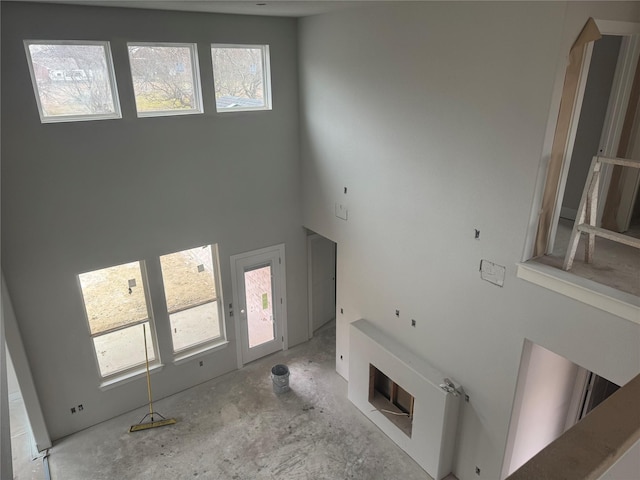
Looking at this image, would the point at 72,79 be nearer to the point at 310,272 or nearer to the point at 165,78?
the point at 165,78

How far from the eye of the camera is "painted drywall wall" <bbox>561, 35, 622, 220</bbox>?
4.29 m

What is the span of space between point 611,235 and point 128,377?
555cm

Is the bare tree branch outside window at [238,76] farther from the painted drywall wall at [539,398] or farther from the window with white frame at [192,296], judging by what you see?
the painted drywall wall at [539,398]

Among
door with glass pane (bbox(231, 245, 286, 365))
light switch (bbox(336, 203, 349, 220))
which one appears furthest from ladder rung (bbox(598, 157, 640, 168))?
door with glass pane (bbox(231, 245, 286, 365))

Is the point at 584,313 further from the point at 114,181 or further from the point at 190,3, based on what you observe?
the point at 114,181

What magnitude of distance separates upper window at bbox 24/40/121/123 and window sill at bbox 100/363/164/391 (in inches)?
127

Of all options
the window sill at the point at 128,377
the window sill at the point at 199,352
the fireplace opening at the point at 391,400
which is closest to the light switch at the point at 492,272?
the fireplace opening at the point at 391,400

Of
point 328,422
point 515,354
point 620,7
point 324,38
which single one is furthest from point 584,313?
point 324,38

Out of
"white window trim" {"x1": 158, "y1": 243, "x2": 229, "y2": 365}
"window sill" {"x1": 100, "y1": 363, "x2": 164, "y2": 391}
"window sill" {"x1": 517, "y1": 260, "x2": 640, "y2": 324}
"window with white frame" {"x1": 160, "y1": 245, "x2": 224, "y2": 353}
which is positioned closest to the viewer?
"window sill" {"x1": 517, "y1": 260, "x2": 640, "y2": 324}

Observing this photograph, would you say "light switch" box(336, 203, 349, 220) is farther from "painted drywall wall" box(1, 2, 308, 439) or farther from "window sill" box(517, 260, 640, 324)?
"window sill" box(517, 260, 640, 324)

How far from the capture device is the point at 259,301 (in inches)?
261

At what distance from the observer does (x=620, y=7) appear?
3291 mm

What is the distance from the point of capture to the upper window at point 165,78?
482 centimetres

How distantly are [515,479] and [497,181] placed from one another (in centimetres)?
Result: 331
